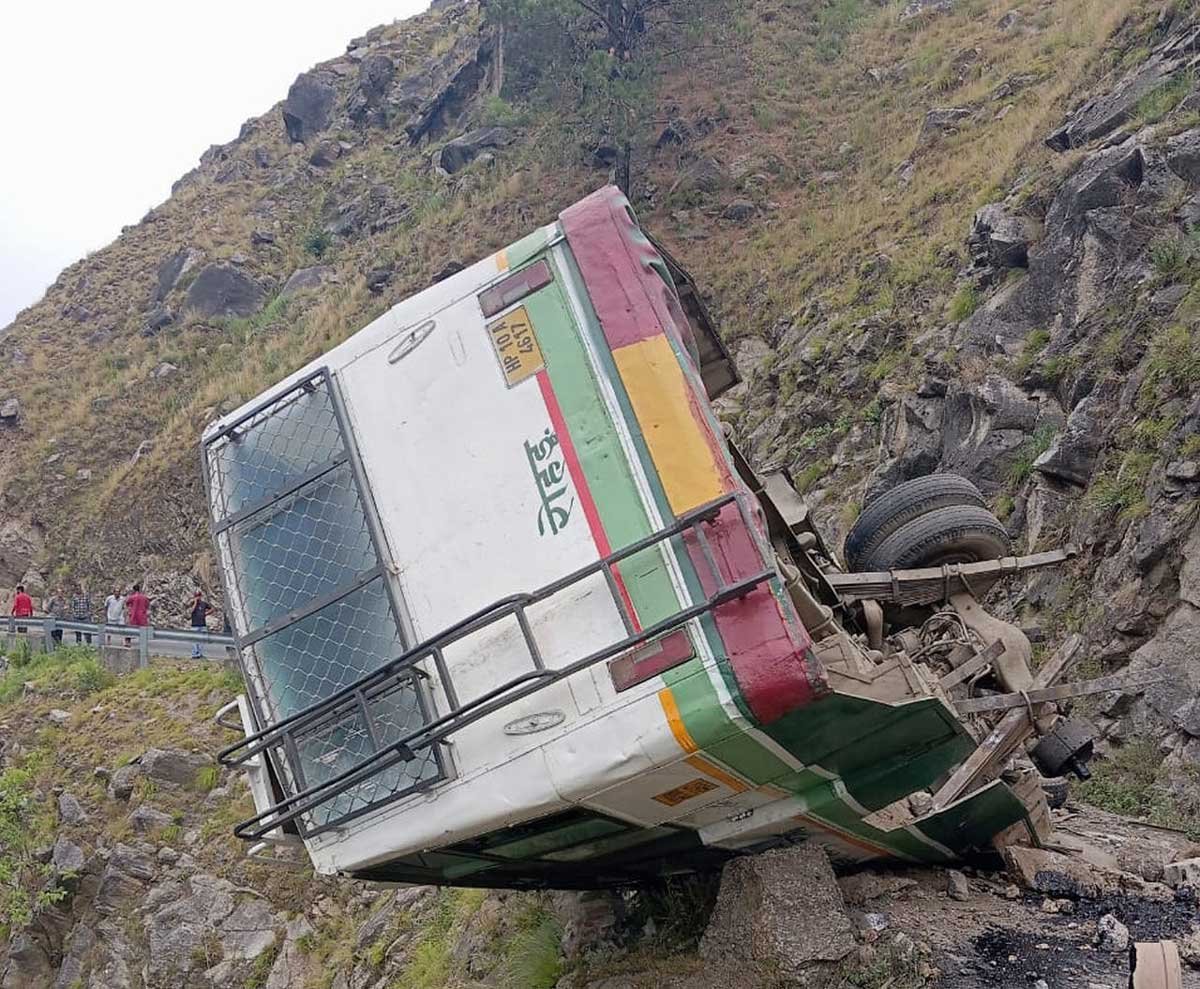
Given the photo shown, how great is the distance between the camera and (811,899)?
12.9 feet

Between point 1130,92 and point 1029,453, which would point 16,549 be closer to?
point 1029,453

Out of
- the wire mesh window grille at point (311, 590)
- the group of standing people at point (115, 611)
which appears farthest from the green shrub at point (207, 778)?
the wire mesh window grille at point (311, 590)

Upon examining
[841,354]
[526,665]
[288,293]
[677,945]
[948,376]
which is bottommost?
[677,945]

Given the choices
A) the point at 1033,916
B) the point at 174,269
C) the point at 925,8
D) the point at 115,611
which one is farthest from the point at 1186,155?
the point at 174,269

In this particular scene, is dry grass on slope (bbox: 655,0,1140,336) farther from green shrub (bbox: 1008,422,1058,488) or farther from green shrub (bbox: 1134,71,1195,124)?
green shrub (bbox: 1008,422,1058,488)

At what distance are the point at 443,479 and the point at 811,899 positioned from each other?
2046 mm

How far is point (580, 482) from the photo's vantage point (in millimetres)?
3293

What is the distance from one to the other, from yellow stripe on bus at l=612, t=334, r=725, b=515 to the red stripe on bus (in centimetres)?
23

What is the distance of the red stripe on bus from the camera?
312cm

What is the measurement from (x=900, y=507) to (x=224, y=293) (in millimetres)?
28006

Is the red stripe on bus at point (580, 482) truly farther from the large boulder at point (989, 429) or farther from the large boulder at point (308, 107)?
the large boulder at point (308, 107)

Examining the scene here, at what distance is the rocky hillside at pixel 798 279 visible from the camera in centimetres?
746

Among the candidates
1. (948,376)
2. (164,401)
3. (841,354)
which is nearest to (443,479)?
(948,376)

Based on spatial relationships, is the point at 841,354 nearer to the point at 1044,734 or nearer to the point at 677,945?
the point at 1044,734
